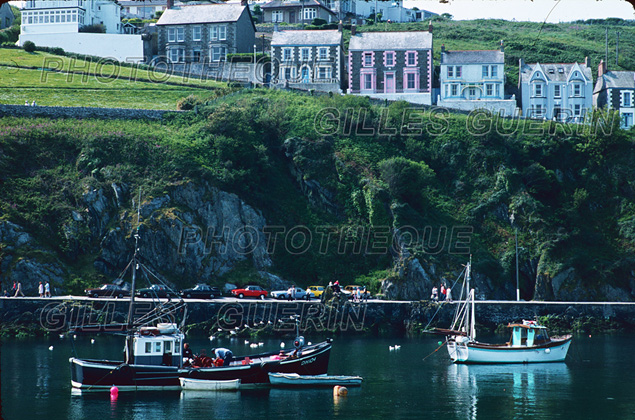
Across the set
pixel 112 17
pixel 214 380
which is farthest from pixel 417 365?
pixel 112 17

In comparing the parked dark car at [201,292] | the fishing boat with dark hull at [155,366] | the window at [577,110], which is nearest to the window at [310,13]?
the window at [577,110]

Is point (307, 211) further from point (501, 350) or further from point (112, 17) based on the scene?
point (112, 17)

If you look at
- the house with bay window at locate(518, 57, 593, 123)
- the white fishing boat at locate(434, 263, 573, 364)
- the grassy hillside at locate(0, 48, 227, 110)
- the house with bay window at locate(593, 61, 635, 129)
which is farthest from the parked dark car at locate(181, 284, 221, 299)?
the house with bay window at locate(593, 61, 635, 129)

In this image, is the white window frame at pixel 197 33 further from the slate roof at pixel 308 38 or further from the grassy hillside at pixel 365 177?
the grassy hillside at pixel 365 177

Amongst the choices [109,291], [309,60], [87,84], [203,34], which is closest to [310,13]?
[203,34]

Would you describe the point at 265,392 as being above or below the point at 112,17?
below

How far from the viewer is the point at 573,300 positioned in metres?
62.6

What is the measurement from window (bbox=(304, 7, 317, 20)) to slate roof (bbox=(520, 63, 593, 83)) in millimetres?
48911

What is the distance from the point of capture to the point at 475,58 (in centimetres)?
8969

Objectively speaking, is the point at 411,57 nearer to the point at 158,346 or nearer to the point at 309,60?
the point at 309,60

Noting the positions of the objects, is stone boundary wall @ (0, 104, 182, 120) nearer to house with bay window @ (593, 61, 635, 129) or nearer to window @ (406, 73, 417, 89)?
window @ (406, 73, 417, 89)

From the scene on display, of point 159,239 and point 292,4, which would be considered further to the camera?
point 292,4

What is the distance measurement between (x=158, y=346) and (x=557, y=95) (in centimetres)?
6716

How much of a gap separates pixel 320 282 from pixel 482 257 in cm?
1469
